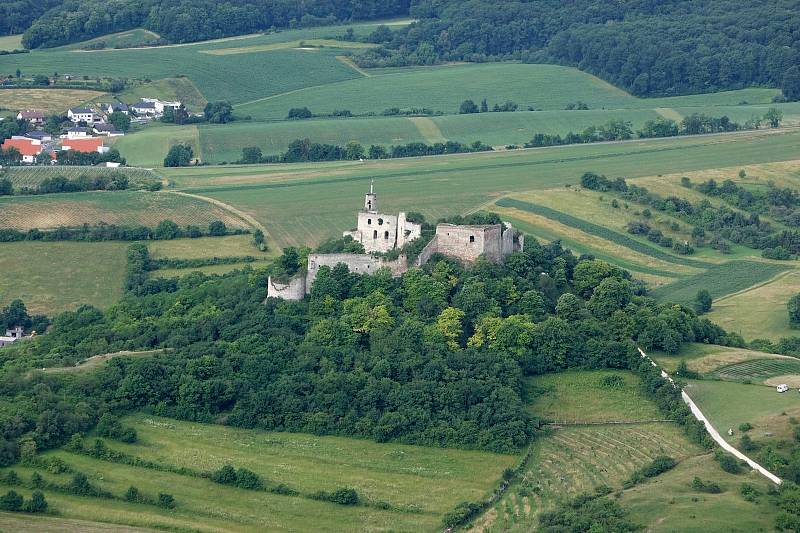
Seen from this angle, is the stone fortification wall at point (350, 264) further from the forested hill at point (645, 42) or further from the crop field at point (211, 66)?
the forested hill at point (645, 42)

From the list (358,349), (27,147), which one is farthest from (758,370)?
(27,147)

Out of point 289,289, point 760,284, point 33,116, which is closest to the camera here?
point 289,289

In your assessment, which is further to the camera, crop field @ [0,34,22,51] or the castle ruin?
crop field @ [0,34,22,51]

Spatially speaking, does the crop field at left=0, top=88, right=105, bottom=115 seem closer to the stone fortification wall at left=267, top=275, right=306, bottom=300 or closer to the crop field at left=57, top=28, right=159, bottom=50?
the crop field at left=57, top=28, right=159, bottom=50

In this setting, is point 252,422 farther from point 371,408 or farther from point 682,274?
point 682,274

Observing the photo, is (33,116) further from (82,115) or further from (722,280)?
(722,280)

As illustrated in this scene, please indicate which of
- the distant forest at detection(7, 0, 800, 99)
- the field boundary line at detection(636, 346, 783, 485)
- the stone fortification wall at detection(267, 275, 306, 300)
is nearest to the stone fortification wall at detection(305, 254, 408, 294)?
the stone fortification wall at detection(267, 275, 306, 300)

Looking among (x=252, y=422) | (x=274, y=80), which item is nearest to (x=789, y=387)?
(x=252, y=422)

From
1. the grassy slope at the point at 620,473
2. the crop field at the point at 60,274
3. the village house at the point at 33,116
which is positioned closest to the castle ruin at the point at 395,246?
the grassy slope at the point at 620,473
